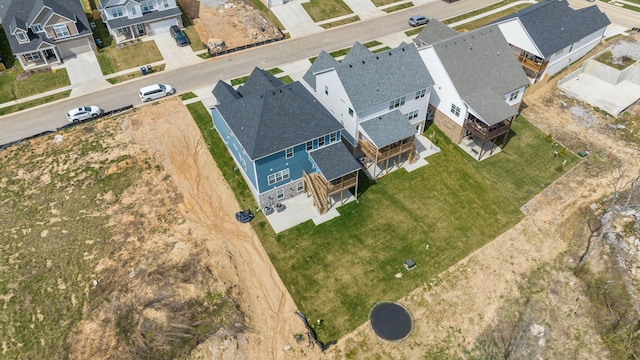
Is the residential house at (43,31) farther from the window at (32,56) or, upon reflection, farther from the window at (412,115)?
the window at (412,115)

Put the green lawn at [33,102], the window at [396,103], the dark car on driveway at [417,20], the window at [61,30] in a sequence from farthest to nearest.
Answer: the dark car on driveway at [417,20], the window at [61,30], the green lawn at [33,102], the window at [396,103]

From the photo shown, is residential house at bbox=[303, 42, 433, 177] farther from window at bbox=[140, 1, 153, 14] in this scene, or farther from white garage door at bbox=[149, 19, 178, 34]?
window at bbox=[140, 1, 153, 14]

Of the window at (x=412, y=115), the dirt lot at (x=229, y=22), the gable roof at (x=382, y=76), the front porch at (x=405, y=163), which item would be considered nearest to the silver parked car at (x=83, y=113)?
the dirt lot at (x=229, y=22)

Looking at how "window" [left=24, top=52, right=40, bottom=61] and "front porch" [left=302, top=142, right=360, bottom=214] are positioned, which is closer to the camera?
"front porch" [left=302, top=142, right=360, bottom=214]

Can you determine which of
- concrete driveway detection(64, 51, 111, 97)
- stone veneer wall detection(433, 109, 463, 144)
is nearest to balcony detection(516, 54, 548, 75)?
stone veneer wall detection(433, 109, 463, 144)

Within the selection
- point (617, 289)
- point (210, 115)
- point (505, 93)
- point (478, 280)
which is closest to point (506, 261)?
point (478, 280)

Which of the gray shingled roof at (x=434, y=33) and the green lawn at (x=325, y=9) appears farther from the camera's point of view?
the green lawn at (x=325, y=9)

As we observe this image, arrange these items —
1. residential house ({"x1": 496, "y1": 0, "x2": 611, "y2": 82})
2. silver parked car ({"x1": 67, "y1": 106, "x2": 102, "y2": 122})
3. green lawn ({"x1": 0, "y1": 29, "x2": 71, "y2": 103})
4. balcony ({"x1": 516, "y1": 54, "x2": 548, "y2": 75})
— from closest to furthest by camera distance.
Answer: silver parked car ({"x1": 67, "y1": 106, "x2": 102, "y2": 122}), residential house ({"x1": 496, "y1": 0, "x2": 611, "y2": 82}), balcony ({"x1": 516, "y1": 54, "x2": 548, "y2": 75}), green lawn ({"x1": 0, "y1": 29, "x2": 71, "y2": 103})
